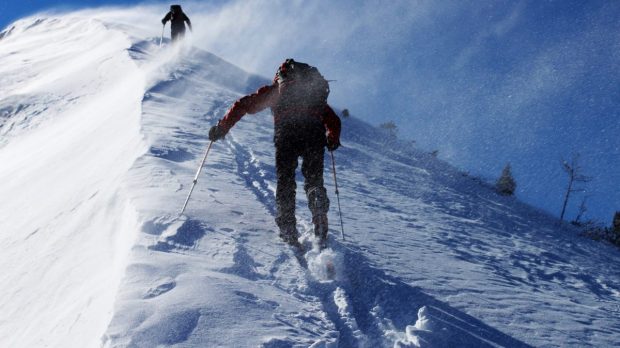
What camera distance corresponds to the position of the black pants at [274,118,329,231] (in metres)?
4.71

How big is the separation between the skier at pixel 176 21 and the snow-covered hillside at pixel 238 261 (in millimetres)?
10686

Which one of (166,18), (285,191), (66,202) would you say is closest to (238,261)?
(285,191)

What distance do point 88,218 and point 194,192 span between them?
1255 millimetres

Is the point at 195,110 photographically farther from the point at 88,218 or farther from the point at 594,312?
the point at 594,312

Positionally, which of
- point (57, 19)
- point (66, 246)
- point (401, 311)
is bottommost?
point (66, 246)

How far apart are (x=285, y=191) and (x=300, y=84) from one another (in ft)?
3.80

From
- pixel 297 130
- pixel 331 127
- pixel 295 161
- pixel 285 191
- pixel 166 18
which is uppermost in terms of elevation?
pixel 166 18

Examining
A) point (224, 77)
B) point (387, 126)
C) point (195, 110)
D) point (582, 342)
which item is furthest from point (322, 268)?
point (387, 126)

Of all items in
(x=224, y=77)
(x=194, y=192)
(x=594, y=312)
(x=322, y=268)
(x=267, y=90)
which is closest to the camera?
(x=322, y=268)

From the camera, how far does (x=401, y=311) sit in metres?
3.50

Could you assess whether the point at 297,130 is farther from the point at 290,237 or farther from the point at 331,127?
the point at 290,237

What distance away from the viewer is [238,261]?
383 centimetres

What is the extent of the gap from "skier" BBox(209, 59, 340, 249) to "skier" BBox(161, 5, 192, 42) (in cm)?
1688

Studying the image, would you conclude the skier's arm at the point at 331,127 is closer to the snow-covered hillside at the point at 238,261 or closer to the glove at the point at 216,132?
the snow-covered hillside at the point at 238,261
